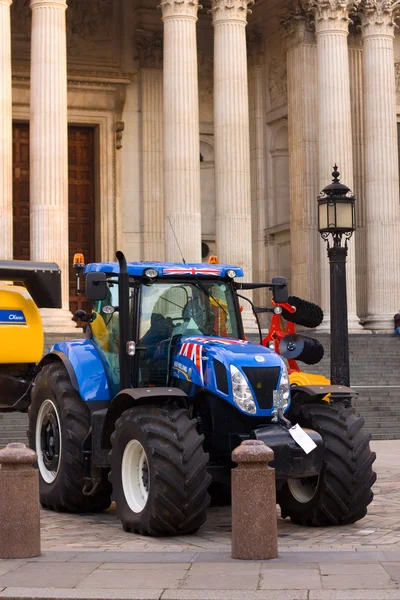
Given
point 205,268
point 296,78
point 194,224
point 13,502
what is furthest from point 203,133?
point 13,502

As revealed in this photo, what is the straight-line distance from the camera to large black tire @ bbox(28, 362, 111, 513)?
46.6ft

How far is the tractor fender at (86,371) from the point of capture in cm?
1429

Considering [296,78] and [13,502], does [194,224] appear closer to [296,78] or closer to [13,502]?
[296,78]

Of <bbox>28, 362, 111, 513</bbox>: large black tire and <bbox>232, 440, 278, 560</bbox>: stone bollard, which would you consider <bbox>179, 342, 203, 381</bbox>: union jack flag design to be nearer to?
<bbox>28, 362, 111, 513</bbox>: large black tire

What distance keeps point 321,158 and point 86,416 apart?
2461 centimetres

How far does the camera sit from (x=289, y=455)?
1247cm

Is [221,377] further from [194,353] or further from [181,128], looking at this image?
[181,128]

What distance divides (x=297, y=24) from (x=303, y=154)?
14.3 feet

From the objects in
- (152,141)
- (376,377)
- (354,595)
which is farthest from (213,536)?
(152,141)

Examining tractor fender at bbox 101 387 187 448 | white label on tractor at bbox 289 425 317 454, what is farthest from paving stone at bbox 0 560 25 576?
white label on tractor at bbox 289 425 317 454

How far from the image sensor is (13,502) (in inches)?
442

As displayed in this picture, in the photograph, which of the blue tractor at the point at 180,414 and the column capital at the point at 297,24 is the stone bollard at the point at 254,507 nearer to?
the blue tractor at the point at 180,414

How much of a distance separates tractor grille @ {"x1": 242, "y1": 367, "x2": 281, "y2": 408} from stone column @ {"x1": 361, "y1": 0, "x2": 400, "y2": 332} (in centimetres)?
2580

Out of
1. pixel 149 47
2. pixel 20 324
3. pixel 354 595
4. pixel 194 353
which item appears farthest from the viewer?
pixel 149 47
